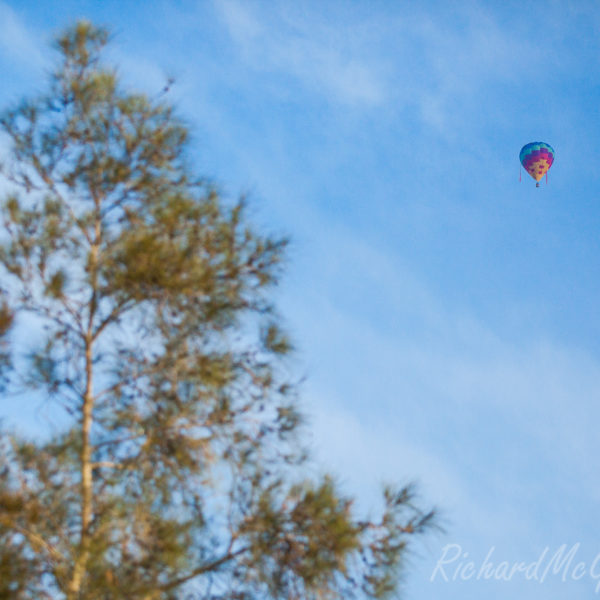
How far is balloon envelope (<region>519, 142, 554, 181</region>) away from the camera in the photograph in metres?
28.6

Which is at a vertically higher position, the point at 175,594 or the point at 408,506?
the point at 408,506

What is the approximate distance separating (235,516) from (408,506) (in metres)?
1.09

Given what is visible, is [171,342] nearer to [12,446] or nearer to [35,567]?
[12,446]

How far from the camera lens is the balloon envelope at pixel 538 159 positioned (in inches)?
1128

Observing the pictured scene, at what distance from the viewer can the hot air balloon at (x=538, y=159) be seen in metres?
28.6

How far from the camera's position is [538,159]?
28703mm

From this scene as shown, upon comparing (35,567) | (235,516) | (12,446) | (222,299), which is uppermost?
(222,299)

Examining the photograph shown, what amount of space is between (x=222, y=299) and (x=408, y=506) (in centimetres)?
177

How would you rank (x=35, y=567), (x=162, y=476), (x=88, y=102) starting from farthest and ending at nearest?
(x=88, y=102), (x=162, y=476), (x=35, y=567)

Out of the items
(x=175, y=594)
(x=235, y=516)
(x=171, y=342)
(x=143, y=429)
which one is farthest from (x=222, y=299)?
(x=175, y=594)

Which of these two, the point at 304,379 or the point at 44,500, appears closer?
the point at 44,500

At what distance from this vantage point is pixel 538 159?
28.7 meters

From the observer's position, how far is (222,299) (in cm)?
632

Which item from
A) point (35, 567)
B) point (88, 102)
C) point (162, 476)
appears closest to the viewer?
point (35, 567)
